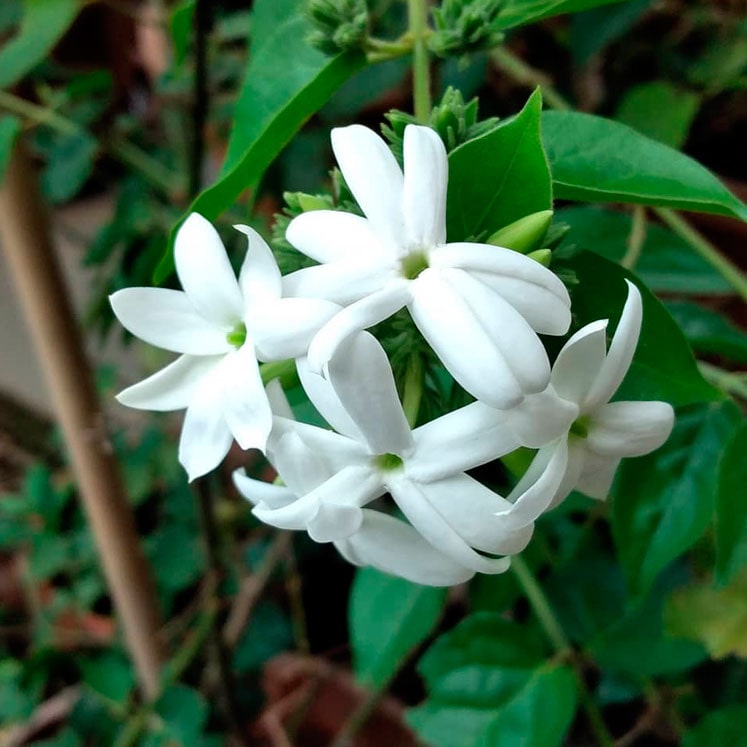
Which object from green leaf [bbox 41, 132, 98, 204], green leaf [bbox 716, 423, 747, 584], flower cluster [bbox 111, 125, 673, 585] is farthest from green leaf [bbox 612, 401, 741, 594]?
green leaf [bbox 41, 132, 98, 204]

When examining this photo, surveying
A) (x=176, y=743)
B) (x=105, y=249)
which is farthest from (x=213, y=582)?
(x=105, y=249)

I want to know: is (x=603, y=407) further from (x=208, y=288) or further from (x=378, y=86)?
(x=378, y=86)

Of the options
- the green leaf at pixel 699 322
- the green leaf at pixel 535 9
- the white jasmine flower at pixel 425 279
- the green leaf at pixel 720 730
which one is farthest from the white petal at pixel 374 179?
the green leaf at pixel 720 730

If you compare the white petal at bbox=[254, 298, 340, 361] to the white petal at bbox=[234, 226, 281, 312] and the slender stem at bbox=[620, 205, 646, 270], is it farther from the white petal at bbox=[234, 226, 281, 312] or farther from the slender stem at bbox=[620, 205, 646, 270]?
the slender stem at bbox=[620, 205, 646, 270]

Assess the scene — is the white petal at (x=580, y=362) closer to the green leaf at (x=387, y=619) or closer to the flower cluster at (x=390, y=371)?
the flower cluster at (x=390, y=371)

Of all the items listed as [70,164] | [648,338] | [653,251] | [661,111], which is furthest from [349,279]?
[70,164]

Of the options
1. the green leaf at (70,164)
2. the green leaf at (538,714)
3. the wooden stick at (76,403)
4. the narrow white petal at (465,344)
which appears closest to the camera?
the narrow white petal at (465,344)
